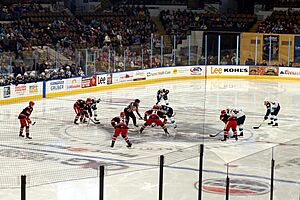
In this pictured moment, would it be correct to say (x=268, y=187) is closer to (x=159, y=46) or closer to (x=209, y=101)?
(x=209, y=101)

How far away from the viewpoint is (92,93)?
24.3 meters

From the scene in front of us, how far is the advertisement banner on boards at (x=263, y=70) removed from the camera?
97.8ft

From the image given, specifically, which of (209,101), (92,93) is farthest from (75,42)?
(209,101)

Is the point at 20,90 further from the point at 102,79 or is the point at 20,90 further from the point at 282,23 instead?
the point at 282,23

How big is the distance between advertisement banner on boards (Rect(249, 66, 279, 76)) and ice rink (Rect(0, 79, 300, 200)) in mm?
1130

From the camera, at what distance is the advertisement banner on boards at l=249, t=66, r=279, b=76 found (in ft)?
97.8

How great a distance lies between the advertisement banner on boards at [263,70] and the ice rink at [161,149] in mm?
1130

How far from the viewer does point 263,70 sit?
30047 millimetres

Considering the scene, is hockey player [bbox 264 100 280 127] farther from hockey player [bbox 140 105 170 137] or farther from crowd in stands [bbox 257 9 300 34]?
crowd in stands [bbox 257 9 300 34]

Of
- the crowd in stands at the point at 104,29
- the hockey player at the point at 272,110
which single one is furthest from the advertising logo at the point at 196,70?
the hockey player at the point at 272,110

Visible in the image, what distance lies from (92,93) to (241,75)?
339 inches

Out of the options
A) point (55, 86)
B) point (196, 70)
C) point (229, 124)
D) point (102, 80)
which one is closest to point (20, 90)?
point (55, 86)

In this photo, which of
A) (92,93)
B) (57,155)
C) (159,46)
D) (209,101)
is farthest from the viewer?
(159,46)

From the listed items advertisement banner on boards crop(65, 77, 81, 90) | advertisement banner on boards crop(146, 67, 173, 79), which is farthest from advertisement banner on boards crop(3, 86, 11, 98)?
advertisement banner on boards crop(146, 67, 173, 79)
